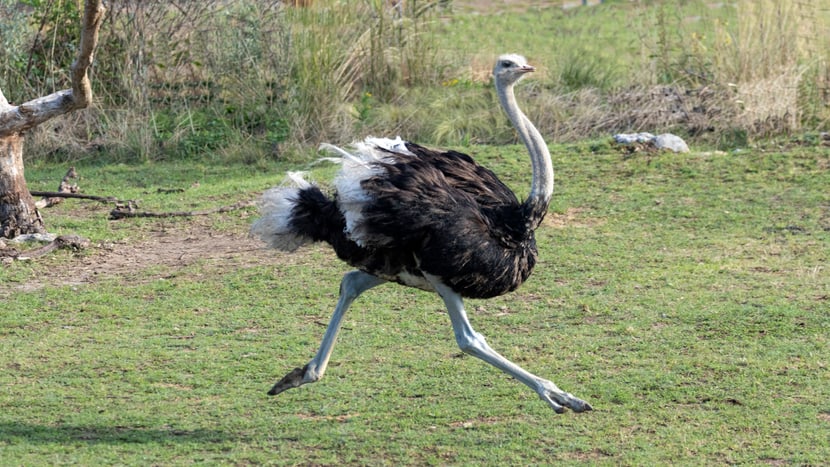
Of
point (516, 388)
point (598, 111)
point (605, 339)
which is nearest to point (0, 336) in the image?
point (516, 388)

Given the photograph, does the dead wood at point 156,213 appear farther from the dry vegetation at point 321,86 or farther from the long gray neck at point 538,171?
the long gray neck at point 538,171

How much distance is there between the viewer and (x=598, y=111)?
1039cm

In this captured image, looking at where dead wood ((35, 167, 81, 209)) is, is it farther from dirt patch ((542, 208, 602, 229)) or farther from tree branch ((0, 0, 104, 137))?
dirt patch ((542, 208, 602, 229))

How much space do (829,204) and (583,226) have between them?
1724 millimetres

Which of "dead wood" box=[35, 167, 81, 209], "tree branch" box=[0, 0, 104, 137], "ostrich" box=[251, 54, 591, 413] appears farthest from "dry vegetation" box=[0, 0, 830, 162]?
"ostrich" box=[251, 54, 591, 413]

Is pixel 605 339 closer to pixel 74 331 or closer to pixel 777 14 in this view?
pixel 74 331

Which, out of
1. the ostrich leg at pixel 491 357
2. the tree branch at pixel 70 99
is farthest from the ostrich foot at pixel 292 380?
the tree branch at pixel 70 99

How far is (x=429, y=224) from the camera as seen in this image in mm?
4582

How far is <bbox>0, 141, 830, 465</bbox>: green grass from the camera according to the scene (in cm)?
454

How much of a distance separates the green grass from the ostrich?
1.07 ft

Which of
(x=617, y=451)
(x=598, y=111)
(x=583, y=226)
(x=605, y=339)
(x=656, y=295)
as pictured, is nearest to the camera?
(x=617, y=451)

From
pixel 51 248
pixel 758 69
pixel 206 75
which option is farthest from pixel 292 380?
pixel 758 69

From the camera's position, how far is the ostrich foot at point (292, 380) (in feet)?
16.1

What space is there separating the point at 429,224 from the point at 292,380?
92cm
